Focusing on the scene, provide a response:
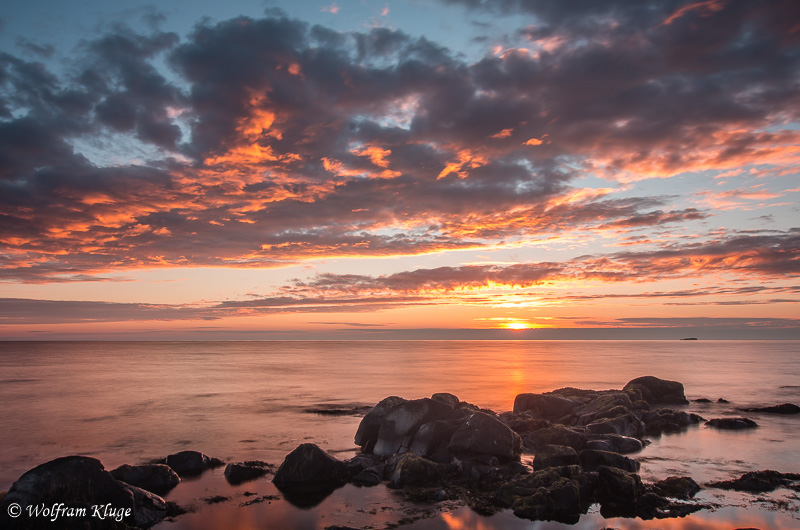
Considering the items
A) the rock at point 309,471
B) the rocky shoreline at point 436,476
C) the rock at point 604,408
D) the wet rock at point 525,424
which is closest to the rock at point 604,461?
the rocky shoreline at point 436,476

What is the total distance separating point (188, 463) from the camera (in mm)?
24875

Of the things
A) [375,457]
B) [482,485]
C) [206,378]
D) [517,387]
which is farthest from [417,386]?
[482,485]

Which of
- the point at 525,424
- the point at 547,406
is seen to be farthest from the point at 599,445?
the point at 547,406

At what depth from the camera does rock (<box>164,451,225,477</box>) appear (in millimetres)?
24438

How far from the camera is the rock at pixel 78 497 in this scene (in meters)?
16.2

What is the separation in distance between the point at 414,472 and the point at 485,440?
4.48 metres

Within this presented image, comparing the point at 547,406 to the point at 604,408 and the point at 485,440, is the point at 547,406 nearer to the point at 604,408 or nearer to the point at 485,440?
the point at 604,408

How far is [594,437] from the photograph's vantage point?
28.1m

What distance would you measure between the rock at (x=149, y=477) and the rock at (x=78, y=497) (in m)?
3.07

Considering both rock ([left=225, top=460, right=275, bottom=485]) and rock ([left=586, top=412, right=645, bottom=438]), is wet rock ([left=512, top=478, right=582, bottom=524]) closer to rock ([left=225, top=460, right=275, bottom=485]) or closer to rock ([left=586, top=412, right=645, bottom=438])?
rock ([left=586, top=412, right=645, bottom=438])

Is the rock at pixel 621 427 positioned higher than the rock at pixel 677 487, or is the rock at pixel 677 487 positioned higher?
the rock at pixel 677 487

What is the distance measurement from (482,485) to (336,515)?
21.8ft

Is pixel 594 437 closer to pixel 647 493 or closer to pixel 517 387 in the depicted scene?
pixel 647 493

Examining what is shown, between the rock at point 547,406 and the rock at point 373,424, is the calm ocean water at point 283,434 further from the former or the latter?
the rock at point 547,406
